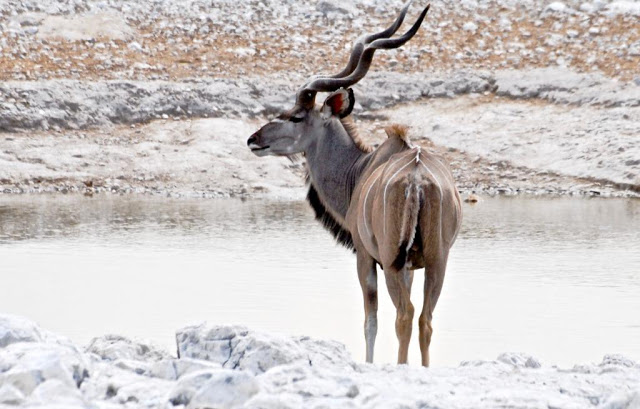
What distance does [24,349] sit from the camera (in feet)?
16.1

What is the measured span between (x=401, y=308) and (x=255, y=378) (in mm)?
2543

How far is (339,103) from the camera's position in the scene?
8852 mm

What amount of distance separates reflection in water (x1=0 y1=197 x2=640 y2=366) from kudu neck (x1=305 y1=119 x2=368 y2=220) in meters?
0.89

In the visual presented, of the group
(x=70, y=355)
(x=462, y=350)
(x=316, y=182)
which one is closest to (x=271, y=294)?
(x=316, y=182)

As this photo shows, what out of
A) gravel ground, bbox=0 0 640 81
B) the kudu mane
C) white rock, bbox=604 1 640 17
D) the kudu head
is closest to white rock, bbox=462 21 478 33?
gravel ground, bbox=0 0 640 81

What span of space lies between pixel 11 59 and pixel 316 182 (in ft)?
45.9

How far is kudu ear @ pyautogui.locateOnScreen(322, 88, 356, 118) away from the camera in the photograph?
8773 millimetres

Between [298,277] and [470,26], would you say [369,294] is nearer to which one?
[298,277]

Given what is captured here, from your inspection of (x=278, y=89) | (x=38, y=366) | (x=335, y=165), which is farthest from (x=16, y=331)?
(x=278, y=89)

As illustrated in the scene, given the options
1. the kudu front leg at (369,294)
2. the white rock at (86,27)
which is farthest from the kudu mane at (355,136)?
the white rock at (86,27)

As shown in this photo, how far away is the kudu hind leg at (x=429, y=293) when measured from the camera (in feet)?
22.5

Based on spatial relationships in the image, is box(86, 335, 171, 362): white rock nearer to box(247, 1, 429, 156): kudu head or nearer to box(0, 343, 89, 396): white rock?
box(0, 343, 89, 396): white rock

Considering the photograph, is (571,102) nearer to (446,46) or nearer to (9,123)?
(446,46)

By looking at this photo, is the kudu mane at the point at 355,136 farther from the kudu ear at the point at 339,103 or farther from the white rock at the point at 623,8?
the white rock at the point at 623,8
